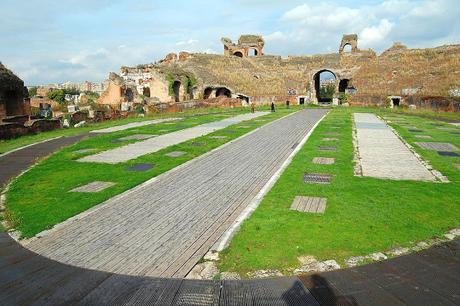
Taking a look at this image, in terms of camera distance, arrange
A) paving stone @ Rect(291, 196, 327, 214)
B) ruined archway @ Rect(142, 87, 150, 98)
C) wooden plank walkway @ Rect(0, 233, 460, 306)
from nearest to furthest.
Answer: wooden plank walkway @ Rect(0, 233, 460, 306) < paving stone @ Rect(291, 196, 327, 214) < ruined archway @ Rect(142, 87, 150, 98)

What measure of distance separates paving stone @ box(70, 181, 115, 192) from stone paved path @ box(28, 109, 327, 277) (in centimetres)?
105

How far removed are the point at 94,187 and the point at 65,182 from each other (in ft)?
4.53

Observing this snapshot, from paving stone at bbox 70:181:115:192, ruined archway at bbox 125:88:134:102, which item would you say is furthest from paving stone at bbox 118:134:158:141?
ruined archway at bbox 125:88:134:102

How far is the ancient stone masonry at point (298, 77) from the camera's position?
153ft

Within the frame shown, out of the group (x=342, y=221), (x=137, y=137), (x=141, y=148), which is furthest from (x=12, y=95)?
(x=342, y=221)

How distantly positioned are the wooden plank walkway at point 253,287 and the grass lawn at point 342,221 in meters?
0.50

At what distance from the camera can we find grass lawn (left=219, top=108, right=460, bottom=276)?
21.4ft

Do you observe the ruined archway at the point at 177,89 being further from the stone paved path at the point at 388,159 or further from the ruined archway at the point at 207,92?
the stone paved path at the point at 388,159

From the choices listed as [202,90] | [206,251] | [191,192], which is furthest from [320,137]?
[202,90]

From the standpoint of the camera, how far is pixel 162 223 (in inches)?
316

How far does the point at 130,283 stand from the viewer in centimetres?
565

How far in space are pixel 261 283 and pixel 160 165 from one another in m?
8.83

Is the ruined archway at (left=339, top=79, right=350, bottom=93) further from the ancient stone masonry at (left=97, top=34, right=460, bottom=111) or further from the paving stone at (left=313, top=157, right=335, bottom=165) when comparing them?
the paving stone at (left=313, top=157, right=335, bottom=165)

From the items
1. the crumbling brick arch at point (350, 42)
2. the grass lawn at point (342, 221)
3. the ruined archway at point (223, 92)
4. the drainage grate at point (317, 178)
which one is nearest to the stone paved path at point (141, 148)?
the grass lawn at point (342, 221)
